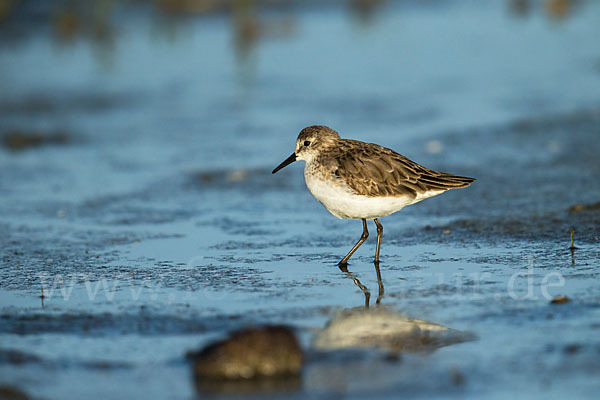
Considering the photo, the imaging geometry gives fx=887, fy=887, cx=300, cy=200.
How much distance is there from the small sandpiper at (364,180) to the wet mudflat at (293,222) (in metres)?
0.49

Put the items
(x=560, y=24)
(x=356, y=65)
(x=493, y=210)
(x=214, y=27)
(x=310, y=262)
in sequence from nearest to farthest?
(x=310, y=262), (x=493, y=210), (x=356, y=65), (x=560, y=24), (x=214, y=27)

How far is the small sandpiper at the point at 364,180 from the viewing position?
7.56m

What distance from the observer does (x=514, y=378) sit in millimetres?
4941

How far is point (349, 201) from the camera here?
7535 millimetres

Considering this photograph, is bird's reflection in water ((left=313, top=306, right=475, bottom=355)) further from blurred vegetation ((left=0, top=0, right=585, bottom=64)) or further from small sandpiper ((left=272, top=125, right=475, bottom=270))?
blurred vegetation ((left=0, top=0, right=585, bottom=64))

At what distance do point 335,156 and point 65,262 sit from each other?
255cm

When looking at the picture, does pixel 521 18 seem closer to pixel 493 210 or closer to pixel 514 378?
pixel 493 210

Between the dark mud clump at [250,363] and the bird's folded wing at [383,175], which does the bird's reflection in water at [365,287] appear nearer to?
the bird's folded wing at [383,175]

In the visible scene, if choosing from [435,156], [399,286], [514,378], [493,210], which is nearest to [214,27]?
[435,156]

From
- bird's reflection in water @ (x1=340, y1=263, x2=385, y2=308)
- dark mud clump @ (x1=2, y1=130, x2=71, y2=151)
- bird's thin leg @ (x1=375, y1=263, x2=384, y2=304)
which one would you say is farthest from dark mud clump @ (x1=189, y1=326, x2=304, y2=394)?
dark mud clump @ (x1=2, y1=130, x2=71, y2=151)

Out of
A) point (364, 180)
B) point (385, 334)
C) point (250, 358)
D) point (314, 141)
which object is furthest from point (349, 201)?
point (250, 358)

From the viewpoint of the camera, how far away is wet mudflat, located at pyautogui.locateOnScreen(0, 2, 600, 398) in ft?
17.4

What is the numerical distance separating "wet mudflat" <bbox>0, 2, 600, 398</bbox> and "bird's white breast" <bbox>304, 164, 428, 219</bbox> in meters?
0.44

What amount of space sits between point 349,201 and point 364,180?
226 mm
